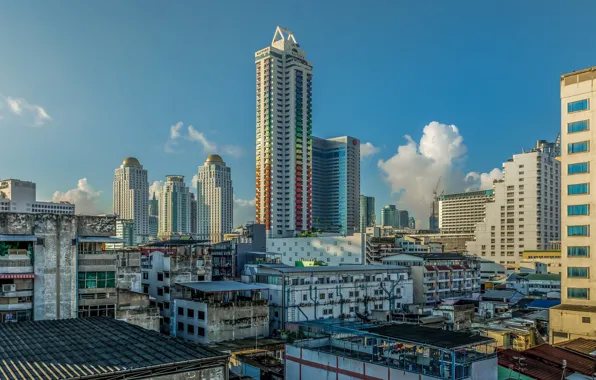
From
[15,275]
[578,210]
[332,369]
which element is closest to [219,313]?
[15,275]

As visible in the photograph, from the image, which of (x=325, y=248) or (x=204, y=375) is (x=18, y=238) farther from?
(x=325, y=248)

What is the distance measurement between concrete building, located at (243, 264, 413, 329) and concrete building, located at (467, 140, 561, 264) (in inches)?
3523

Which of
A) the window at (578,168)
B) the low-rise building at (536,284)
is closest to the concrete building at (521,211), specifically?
the low-rise building at (536,284)

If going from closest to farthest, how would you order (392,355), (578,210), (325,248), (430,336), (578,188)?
(392,355)
(430,336)
(578,210)
(578,188)
(325,248)

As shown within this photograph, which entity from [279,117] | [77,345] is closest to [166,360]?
[77,345]

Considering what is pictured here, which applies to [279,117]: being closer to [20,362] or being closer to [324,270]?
[324,270]

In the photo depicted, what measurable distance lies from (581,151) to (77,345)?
45.9 m

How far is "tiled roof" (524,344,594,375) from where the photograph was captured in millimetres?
29630

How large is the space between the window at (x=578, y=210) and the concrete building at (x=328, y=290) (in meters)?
25.9

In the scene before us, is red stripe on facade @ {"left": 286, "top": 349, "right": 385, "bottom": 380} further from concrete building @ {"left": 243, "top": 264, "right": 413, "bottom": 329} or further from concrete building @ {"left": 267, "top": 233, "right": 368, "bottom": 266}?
Result: concrete building @ {"left": 267, "top": 233, "right": 368, "bottom": 266}

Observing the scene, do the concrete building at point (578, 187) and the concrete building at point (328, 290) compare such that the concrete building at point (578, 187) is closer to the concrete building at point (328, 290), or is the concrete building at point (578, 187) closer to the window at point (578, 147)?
the window at point (578, 147)

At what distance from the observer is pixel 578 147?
48500mm

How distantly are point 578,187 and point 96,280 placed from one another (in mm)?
43148

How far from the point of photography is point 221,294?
169 feet
